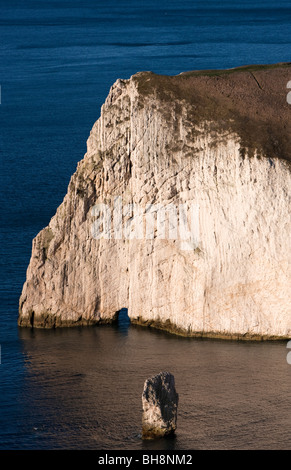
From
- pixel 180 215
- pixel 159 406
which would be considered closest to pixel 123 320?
pixel 180 215

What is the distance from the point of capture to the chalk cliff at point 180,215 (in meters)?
66.9

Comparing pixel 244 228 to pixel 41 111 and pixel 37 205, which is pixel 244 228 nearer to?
pixel 37 205

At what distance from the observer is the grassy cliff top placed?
→ 2680 inches

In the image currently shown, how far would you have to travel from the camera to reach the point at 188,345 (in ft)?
223

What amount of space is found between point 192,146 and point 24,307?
16.3m

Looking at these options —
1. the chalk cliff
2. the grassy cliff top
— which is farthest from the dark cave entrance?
the grassy cliff top

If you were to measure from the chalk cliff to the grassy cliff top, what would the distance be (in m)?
0.07

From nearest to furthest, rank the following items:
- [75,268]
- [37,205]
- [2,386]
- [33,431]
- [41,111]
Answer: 1. [33,431]
2. [2,386]
3. [75,268]
4. [37,205]
5. [41,111]

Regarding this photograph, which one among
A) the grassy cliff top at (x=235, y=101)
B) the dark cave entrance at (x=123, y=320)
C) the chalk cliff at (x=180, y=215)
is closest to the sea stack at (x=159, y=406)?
the chalk cliff at (x=180, y=215)

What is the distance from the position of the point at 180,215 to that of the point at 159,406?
769 inches

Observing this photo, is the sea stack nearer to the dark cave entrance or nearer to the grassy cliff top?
the dark cave entrance

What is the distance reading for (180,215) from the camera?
68.9m

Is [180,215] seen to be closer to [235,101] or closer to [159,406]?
[235,101]
